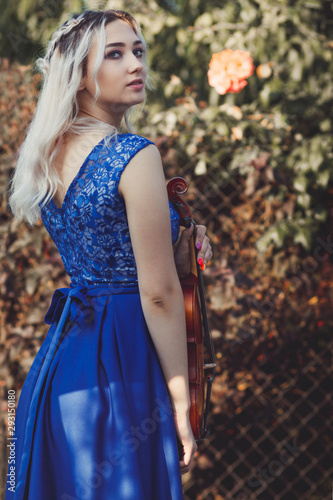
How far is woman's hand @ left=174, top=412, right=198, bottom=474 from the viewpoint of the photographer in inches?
51.2

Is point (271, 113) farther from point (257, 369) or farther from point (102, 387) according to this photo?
point (102, 387)

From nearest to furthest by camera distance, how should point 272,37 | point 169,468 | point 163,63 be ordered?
point 169,468, point 272,37, point 163,63

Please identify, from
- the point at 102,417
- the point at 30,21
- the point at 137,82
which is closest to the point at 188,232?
the point at 137,82

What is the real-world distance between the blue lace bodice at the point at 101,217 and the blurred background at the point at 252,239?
123 centimetres

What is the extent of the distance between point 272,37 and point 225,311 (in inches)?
53.1

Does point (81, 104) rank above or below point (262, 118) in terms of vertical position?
above

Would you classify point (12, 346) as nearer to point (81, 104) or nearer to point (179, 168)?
point (179, 168)

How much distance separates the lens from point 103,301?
1370 millimetres

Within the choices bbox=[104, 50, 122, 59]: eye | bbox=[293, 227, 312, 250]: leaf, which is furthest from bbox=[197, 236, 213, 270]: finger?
bbox=[293, 227, 312, 250]: leaf

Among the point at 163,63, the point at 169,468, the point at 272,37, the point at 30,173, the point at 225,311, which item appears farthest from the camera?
the point at 163,63

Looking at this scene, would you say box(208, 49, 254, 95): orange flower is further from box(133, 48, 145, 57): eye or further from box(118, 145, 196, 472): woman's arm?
box(118, 145, 196, 472): woman's arm

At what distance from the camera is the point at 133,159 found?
1271mm

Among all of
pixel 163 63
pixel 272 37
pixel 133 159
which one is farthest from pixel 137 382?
pixel 163 63

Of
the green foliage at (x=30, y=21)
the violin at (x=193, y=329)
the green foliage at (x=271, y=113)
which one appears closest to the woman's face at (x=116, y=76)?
the violin at (x=193, y=329)
